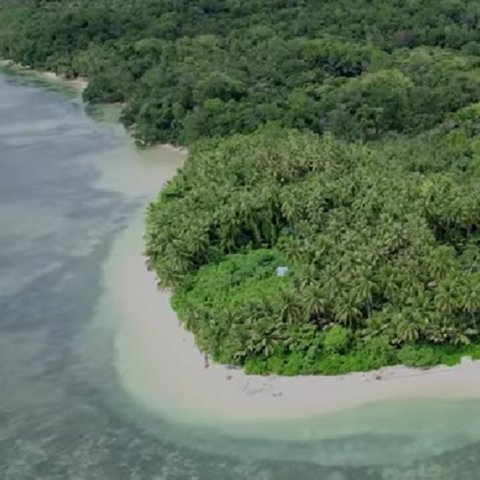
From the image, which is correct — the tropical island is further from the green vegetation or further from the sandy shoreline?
the sandy shoreline

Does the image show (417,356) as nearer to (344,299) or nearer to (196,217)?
(344,299)

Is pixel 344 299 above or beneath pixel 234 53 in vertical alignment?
above

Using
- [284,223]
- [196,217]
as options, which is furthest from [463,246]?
[196,217]

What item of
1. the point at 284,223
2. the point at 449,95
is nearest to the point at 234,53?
the point at 449,95

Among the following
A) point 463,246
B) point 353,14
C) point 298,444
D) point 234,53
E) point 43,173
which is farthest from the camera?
point 353,14

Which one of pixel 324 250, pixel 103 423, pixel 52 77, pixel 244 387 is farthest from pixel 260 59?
pixel 103 423

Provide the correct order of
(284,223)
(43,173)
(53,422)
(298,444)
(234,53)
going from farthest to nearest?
(234,53) < (43,173) < (284,223) < (53,422) < (298,444)

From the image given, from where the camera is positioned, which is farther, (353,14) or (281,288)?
(353,14)
